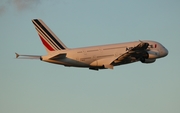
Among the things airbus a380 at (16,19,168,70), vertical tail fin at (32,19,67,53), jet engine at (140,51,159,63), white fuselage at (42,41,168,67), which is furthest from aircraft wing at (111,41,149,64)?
vertical tail fin at (32,19,67,53)

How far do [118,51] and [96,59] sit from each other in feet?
14.5

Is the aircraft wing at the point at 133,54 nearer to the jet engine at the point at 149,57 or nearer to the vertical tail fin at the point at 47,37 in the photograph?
the jet engine at the point at 149,57

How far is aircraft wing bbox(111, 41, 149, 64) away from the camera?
74.2m

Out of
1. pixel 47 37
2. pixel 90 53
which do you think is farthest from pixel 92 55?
pixel 47 37

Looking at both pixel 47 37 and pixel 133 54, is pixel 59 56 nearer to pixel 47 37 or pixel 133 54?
pixel 47 37

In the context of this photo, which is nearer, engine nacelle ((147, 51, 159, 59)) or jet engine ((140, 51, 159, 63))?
jet engine ((140, 51, 159, 63))

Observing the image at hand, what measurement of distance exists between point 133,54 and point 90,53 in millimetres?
7136

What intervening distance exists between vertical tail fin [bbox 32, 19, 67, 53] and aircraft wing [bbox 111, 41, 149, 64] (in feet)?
31.4

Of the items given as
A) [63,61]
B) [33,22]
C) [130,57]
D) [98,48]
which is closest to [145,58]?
[130,57]

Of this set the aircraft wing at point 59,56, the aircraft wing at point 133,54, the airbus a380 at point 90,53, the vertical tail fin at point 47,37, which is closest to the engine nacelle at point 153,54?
the airbus a380 at point 90,53

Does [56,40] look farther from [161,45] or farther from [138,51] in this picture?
[161,45]

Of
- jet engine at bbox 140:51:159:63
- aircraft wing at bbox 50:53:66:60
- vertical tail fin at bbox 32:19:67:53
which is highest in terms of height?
vertical tail fin at bbox 32:19:67:53

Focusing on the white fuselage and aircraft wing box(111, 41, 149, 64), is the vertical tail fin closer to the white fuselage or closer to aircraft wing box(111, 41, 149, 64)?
the white fuselage

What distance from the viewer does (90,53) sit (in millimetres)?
75812
